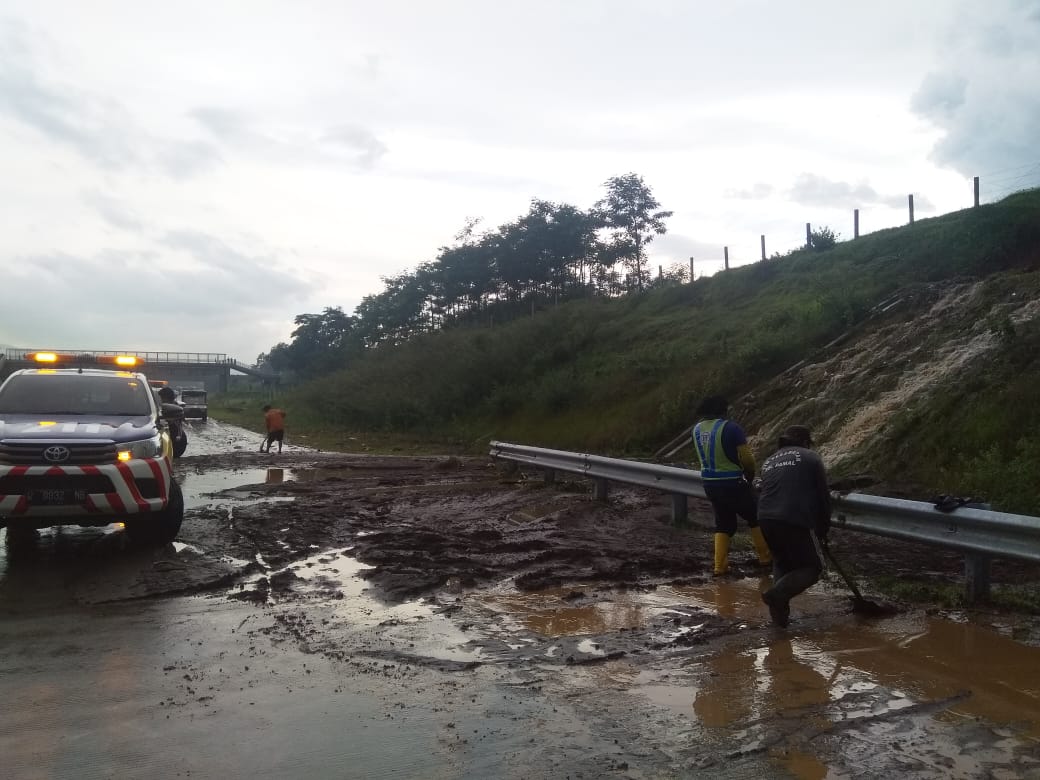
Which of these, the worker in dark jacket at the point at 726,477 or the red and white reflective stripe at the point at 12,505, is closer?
the red and white reflective stripe at the point at 12,505

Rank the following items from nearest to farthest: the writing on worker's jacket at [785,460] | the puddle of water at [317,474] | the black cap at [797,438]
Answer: the writing on worker's jacket at [785,460], the black cap at [797,438], the puddle of water at [317,474]

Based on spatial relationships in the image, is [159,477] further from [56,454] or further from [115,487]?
[56,454]

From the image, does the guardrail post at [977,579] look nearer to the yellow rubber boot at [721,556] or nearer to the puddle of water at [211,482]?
the yellow rubber boot at [721,556]

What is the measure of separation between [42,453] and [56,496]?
0.44 metres

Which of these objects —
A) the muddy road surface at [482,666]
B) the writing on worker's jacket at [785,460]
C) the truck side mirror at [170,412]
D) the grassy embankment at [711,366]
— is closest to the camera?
the muddy road surface at [482,666]

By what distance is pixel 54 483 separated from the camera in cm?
818

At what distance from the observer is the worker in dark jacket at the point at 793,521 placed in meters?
6.21

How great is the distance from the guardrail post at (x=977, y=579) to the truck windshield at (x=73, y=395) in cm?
846

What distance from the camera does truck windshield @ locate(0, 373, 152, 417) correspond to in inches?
372

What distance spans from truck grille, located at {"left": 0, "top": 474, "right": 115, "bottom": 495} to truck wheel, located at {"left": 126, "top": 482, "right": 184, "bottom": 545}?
29.5 inches

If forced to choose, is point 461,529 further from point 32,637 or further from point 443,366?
point 443,366

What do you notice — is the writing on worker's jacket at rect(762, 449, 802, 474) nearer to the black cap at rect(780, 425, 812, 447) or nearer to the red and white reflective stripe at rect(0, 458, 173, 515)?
the black cap at rect(780, 425, 812, 447)

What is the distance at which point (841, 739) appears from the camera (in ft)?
13.6

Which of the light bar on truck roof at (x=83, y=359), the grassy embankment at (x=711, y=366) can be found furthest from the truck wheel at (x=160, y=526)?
the grassy embankment at (x=711, y=366)
